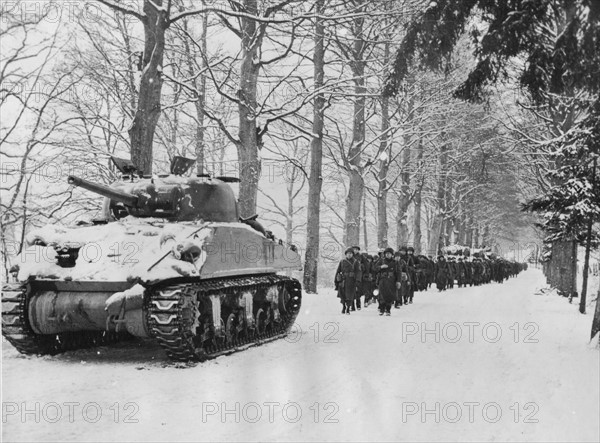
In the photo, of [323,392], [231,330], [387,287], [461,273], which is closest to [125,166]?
[231,330]

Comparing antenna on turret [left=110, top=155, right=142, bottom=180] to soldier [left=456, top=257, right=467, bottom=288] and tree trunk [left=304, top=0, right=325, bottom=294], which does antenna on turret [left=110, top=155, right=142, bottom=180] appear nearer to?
tree trunk [left=304, top=0, right=325, bottom=294]

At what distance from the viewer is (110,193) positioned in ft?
31.8

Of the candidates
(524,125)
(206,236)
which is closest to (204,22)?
(524,125)

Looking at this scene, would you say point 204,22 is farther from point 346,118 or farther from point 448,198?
point 448,198

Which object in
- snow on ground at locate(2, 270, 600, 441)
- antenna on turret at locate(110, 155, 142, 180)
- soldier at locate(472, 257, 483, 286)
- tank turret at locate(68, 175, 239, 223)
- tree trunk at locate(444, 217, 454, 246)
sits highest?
antenna on turret at locate(110, 155, 142, 180)

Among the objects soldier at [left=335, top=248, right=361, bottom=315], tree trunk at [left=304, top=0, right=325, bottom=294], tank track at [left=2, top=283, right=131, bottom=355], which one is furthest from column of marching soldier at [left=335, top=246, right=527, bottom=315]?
tank track at [left=2, top=283, right=131, bottom=355]

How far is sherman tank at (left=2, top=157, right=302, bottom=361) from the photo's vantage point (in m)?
8.39

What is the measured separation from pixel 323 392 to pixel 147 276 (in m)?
2.53

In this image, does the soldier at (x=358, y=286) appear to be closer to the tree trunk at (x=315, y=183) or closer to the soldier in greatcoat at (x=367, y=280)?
the soldier in greatcoat at (x=367, y=280)

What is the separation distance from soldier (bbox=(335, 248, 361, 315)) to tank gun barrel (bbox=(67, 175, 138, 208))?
698 centimetres

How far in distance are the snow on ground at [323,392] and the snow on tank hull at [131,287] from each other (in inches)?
15.5

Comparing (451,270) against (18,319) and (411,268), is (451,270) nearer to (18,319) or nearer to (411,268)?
(411,268)

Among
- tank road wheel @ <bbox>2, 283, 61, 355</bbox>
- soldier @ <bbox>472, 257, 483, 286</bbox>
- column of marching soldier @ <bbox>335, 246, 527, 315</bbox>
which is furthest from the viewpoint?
soldier @ <bbox>472, 257, 483, 286</bbox>

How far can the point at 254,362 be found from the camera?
29.2ft
